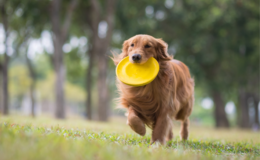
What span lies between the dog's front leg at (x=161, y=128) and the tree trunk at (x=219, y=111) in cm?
1545

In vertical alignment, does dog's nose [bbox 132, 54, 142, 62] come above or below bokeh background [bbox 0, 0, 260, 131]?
below

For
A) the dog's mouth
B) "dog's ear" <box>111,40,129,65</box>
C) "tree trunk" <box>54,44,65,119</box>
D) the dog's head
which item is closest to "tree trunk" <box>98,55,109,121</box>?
"tree trunk" <box>54,44,65,119</box>

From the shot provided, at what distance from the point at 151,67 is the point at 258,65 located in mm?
14348

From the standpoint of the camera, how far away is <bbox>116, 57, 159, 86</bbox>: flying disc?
13.2 feet

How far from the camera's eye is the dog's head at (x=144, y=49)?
4012 millimetres

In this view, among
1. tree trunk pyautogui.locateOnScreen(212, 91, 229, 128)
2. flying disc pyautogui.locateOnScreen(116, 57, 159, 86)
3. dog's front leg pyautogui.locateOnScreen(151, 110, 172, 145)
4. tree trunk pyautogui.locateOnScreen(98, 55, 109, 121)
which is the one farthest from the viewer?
tree trunk pyautogui.locateOnScreen(212, 91, 229, 128)

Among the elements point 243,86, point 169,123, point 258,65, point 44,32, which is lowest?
point 169,123

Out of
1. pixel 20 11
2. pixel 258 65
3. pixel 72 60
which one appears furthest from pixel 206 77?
pixel 20 11

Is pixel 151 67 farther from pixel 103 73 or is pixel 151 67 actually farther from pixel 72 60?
pixel 72 60

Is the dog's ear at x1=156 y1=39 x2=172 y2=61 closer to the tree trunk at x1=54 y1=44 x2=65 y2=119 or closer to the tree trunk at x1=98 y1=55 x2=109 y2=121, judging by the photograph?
the tree trunk at x1=98 y1=55 x2=109 y2=121

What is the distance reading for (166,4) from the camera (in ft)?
55.8

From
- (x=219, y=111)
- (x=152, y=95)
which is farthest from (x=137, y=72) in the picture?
(x=219, y=111)

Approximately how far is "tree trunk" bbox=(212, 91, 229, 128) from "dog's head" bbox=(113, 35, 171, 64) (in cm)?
1543

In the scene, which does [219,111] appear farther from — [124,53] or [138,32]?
[124,53]
